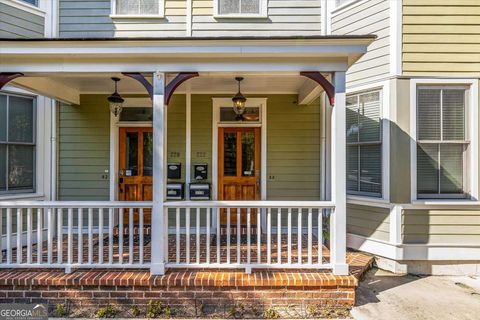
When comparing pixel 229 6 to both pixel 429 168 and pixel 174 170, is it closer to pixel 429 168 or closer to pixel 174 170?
pixel 174 170

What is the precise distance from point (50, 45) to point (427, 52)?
507 cm

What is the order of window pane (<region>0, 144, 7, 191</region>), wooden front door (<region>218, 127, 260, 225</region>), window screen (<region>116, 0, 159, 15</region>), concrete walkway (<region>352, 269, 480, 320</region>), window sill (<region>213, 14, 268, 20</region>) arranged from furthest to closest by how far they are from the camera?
wooden front door (<region>218, 127, 260, 225</region>), window screen (<region>116, 0, 159, 15</region>), window sill (<region>213, 14, 268, 20</region>), window pane (<region>0, 144, 7, 191</region>), concrete walkway (<region>352, 269, 480, 320</region>)

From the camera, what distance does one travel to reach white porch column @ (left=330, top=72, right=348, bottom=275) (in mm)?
3504

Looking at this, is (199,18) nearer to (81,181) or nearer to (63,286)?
(81,181)

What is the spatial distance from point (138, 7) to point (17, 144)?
10.5 ft

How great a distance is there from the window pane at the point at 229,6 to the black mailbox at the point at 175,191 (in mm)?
3310

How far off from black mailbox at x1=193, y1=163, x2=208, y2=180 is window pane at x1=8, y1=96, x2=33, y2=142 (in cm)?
290

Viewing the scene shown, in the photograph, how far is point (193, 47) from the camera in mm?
3445

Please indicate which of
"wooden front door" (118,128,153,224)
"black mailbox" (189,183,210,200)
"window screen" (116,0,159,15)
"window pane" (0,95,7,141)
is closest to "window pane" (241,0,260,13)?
"window screen" (116,0,159,15)

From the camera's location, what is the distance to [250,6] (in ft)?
18.1

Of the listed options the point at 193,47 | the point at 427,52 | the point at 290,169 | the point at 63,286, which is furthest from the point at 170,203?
the point at 427,52

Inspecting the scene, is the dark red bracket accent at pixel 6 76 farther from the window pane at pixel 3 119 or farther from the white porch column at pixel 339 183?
the white porch column at pixel 339 183

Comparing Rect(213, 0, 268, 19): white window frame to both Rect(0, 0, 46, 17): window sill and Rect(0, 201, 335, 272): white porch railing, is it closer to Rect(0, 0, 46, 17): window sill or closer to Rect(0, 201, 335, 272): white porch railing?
Rect(0, 0, 46, 17): window sill

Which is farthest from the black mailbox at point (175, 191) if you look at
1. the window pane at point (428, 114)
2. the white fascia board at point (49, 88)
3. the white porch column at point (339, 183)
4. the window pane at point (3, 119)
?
the window pane at point (428, 114)
